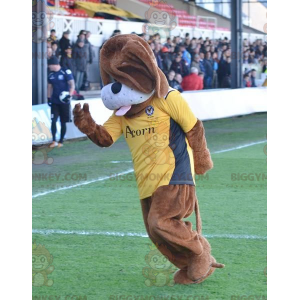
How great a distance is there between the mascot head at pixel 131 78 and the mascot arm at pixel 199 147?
0.40 m

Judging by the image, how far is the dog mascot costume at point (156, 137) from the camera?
18.8 feet

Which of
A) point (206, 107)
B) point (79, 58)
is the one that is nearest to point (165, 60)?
point (206, 107)

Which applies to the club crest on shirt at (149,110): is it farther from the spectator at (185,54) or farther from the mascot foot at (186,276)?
the spectator at (185,54)

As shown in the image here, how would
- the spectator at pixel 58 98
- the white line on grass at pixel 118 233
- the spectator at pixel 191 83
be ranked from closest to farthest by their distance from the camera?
the white line on grass at pixel 118 233
the spectator at pixel 58 98
the spectator at pixel 191 83

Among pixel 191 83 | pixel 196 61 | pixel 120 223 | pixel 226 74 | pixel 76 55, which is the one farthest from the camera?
pixel 226 74

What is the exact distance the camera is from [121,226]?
8.23 metres

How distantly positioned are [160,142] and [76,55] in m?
13.6

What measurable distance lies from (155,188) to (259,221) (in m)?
2.89

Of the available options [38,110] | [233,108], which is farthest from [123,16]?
[38,110]

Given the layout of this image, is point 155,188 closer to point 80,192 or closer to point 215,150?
point 80,192

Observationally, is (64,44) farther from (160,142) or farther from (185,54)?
(160,142)

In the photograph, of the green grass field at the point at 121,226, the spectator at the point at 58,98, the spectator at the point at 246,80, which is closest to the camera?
the green grass field at the point at 121,226

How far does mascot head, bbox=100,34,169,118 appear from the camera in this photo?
226 inches

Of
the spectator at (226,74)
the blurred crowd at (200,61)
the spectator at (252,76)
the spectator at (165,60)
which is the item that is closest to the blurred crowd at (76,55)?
the blurred crowd at (200,61)
